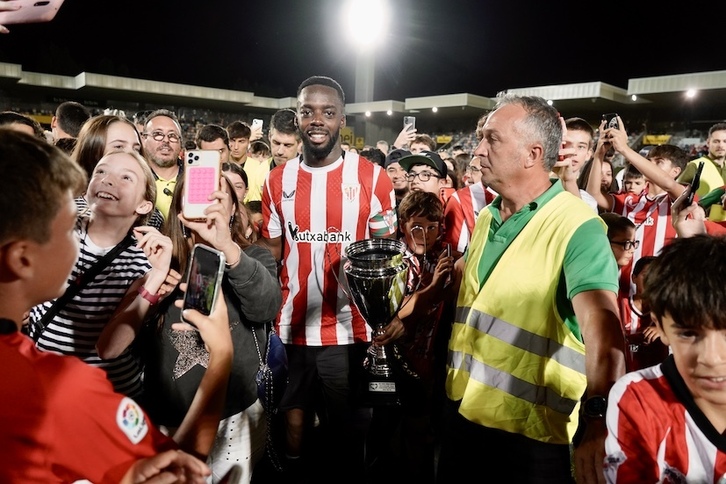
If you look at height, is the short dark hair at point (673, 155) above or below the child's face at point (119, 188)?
above

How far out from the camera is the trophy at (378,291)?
248cm

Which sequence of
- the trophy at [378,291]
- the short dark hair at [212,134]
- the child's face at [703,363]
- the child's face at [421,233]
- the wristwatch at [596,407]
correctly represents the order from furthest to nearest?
the short dark hair at [212,134], the child's face at [421,233], the trophy at [378,291], the wristwatch at [596,407], the child's face at [703,363]

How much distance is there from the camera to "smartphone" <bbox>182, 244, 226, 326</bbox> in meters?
1.41

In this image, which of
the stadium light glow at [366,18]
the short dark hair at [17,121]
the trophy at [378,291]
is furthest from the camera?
the stadium light glow at [366,18]

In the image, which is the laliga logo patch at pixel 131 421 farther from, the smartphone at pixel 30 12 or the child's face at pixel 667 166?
the child's face at pixel 667 166

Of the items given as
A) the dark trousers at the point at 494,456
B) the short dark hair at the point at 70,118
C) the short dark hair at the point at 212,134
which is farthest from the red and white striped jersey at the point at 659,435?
the short dark hair at the point at 70,118

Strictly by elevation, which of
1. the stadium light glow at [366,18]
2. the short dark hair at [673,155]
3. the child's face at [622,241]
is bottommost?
the child's face at [622,241]

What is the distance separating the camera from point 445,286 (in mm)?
2957

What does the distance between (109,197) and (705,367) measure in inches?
91.3

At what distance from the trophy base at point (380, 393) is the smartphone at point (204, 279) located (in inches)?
57.5

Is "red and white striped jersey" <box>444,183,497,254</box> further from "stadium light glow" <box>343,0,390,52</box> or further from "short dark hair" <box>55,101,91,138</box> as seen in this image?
"stadium light glow" <box>343,0,390,52</box>

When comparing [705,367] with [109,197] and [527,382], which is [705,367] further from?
[109,197]

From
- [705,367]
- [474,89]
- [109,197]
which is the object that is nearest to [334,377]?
[109,197]

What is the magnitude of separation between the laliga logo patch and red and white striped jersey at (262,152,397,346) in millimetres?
2008
